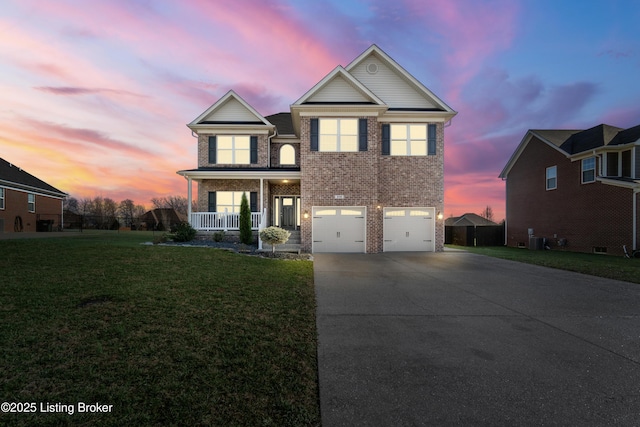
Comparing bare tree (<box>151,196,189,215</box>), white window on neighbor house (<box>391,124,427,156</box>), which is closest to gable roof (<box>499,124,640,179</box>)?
white window on neighbor house (<box>391,124,427,156</box>)

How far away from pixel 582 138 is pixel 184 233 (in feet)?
80.0

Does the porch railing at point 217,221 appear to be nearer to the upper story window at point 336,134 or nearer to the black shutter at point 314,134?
the black shutter at point 314,134

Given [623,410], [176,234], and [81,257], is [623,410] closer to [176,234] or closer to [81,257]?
[81,257]

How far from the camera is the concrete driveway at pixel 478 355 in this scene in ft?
7.93

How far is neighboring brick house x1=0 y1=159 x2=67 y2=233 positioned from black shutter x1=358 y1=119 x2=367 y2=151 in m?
26.2

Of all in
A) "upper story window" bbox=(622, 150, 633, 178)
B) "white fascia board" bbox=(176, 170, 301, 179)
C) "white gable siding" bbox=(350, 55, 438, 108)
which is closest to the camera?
"white fascia board" bbox=(176, 170, 301, 179)

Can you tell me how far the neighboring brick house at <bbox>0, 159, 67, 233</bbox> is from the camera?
71.7 ft

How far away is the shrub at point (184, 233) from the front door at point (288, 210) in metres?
5.03

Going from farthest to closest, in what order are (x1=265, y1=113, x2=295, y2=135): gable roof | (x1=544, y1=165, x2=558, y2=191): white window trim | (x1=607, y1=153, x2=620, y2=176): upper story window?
(x1=544, y1=165, x2=558, y2=191): white window trim < (x1=265, y1=113, x2=295, y2=135): gable roof < (x1=607, y1=153, x2=620, y2=176): upper story window

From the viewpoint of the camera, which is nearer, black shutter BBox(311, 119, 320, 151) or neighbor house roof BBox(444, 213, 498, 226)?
black shutter BBox(311, 119, 320, 151)

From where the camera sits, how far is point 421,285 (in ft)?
23.2

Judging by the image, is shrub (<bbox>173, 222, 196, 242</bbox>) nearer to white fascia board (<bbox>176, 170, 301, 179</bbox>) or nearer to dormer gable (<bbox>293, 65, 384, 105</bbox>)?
white fascia board (<bbox>176, 170, 301, 179</bbox>)

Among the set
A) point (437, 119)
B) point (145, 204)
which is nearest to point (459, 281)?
point (437, 119)

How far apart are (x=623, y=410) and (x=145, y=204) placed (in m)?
72.2
